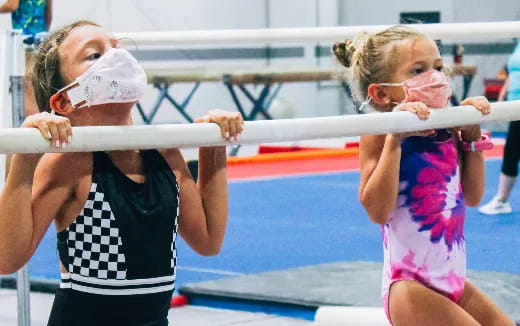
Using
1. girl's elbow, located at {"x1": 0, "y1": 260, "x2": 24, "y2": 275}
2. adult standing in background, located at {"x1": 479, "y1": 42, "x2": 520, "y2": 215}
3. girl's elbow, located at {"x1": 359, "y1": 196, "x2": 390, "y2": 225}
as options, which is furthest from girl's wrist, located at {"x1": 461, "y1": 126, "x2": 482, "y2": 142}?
adult standing in background, located at {"x1": 479, "y1": 42, "x2": 520, "y2": 215}

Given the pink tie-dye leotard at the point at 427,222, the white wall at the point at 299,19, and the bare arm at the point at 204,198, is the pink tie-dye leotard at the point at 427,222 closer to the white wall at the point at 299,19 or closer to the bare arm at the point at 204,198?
the bare arm at the point at 204,198

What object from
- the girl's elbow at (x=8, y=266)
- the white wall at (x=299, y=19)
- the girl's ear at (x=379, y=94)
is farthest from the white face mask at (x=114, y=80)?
the white wall at (x=299, y=19)

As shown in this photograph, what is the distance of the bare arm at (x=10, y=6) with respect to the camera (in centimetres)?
571

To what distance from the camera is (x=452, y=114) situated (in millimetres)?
2158

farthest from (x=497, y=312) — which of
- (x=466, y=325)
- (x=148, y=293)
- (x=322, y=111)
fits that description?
(x=322, y=111)

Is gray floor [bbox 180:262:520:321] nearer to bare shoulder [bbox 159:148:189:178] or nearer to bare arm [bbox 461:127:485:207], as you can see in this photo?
bare arm [bbox 461:127:485:207]

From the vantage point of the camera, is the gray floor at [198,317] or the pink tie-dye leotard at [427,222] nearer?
the pink tie-dye leotard at [427,222]

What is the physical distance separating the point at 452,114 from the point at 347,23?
11212mm

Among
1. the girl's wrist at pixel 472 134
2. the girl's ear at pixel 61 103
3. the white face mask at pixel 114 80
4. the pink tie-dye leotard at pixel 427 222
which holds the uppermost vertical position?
the white face mask at pixel 114 80

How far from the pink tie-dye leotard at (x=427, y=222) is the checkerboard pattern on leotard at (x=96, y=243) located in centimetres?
70

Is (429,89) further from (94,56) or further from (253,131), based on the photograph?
(94,56)

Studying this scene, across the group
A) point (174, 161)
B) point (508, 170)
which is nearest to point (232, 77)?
point (508, 170)

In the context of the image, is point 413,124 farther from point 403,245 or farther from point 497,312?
point 497,312

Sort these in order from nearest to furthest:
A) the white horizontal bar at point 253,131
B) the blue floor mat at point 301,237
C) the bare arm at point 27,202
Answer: the white horizontal bar at point 253,131, the bare arm at point 27,202, the blue floor mat at point 301,237
